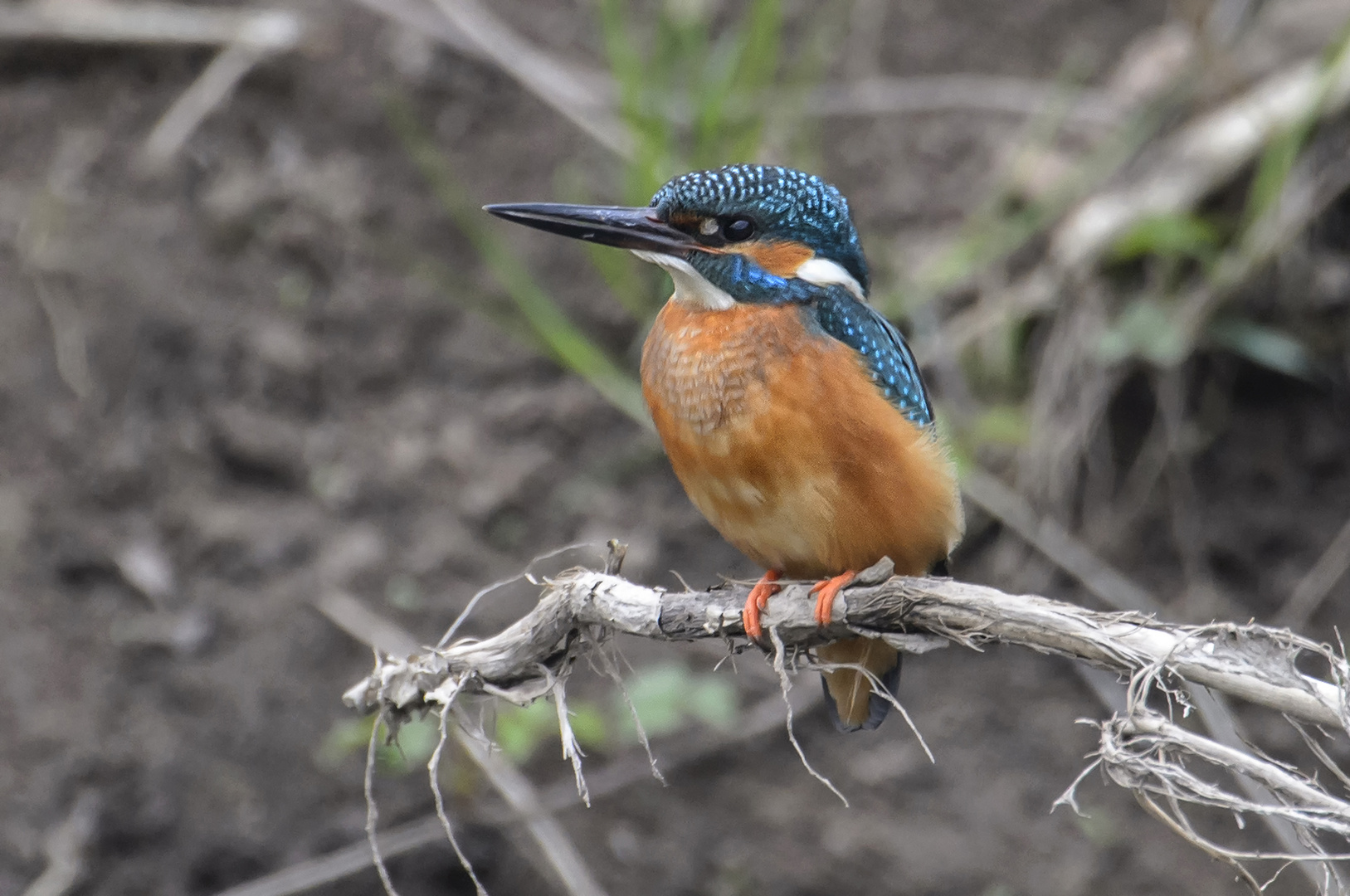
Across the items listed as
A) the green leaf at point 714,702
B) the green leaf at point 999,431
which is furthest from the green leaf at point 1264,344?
the green leaf at point 714,702

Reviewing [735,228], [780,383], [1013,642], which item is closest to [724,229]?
[735,228]

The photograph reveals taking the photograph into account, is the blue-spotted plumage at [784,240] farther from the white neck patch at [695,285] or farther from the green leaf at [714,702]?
the green leaf at [714,702]

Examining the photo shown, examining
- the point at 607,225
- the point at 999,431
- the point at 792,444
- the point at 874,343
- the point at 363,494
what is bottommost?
the point at 363,494

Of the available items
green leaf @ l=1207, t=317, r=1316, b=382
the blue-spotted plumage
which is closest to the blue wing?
the blue-spotted plumage

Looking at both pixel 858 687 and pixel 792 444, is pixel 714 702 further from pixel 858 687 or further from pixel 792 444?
pixel 792 444

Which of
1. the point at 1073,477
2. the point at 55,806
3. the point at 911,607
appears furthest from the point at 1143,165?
the point at 55,806

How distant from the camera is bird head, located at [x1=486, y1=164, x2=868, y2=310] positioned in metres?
2.35

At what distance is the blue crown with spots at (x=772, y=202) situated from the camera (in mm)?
2363

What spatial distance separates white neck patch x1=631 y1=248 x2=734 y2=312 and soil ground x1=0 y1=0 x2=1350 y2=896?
69.6 inches

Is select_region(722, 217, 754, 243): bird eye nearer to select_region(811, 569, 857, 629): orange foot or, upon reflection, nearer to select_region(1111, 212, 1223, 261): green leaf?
select_region(811, 569, 857, 629): orange foot

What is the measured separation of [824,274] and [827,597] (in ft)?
2.28

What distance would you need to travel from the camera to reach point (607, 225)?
7.68ft

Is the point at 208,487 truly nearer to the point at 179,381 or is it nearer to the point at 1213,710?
the point at 179,381

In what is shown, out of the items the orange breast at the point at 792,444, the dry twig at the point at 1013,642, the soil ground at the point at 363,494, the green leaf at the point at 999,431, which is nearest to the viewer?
the dry twig at the point at 1013,642
